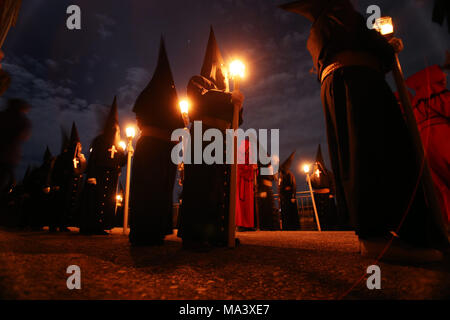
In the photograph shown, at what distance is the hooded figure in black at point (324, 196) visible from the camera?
7844mm

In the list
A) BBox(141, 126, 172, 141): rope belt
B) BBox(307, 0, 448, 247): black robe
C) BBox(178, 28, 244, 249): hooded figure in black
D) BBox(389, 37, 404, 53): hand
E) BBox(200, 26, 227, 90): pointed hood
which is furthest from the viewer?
BBox(200, 26, 227, 90): pointed hood

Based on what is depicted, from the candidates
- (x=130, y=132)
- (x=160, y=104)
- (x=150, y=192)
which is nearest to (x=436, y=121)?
(x=160, y=104)

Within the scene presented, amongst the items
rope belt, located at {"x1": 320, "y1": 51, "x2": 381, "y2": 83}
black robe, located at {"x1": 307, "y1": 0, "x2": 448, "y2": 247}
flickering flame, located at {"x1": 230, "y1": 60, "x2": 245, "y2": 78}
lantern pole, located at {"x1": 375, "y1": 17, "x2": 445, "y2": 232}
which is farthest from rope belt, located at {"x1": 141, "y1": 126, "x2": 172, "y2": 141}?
lantern pole, located at {"x1": 375, "y1": 17, "x2": 445, "y2": 232}

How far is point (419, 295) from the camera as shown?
81 centimetres

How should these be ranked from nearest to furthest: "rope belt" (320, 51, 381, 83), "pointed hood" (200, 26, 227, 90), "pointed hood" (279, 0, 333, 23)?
"rope belt" (320, 51, 381, 83) → "pointed hood" (279, 0, 333, 23) → "pointed hood" (200, 26, 227, 90)

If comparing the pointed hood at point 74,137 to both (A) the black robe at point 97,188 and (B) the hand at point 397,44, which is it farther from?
(B) the hand at point 397,44

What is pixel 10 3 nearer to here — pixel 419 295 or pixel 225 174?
pixel 225 174

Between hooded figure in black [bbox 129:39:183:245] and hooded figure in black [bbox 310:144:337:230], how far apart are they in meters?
7.06

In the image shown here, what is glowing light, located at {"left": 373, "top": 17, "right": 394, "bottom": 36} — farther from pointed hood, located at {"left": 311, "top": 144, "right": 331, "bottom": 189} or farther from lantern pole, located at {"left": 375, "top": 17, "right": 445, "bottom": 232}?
pointed hood, located at {"left": 311, "top": 144, "right": 331, "bottom": 189}

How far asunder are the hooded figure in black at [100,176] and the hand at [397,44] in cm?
532

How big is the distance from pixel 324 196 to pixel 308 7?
7554 millimetres

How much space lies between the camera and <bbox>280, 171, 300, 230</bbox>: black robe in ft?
26.6
